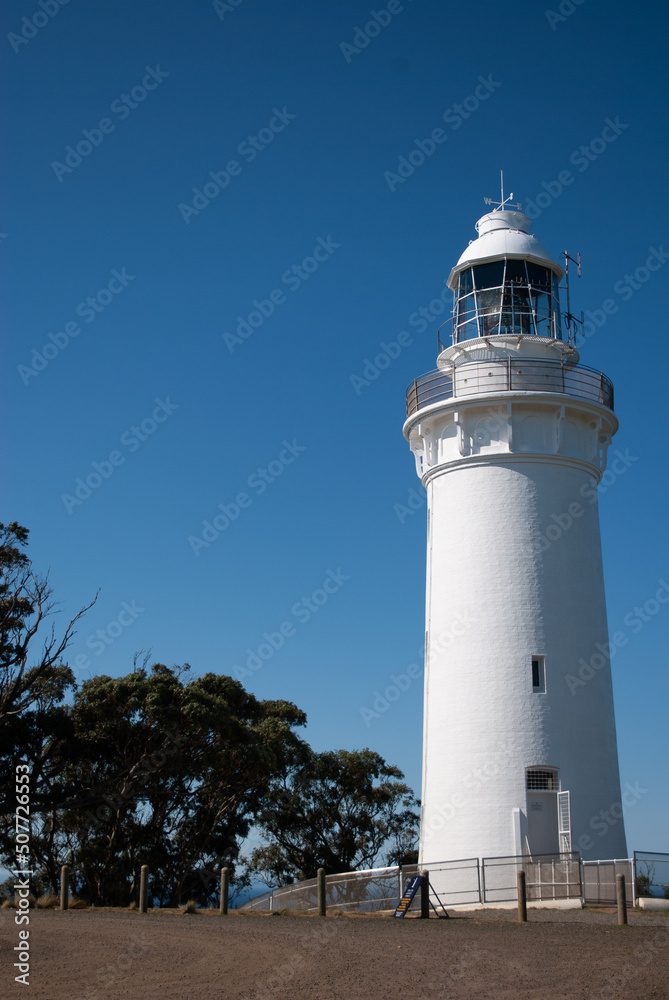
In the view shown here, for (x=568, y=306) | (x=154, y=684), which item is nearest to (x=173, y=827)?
(x=154, y=684)

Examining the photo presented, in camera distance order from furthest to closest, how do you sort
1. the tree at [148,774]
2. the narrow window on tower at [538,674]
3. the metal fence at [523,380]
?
the tree at [148,774], the metal fence at [523,380], the narrow window on tower at [538,674]

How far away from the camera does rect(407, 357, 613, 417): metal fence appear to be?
81.8ft

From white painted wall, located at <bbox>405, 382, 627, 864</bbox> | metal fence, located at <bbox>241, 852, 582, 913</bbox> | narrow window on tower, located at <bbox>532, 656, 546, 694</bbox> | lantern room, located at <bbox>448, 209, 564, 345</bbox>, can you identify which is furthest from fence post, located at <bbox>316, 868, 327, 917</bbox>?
lantern room, located at <bbox>448, 209, 564, 345</bbox>

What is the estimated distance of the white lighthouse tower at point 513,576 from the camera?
73.0 feet

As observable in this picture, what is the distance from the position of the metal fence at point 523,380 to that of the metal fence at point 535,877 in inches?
421

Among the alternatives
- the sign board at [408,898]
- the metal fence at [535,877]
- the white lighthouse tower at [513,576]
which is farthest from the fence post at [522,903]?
the white lighthouse tower at [513,576]

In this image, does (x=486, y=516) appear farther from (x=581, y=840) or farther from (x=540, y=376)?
(x=581, y=840)

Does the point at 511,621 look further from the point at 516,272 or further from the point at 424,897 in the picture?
the point at 516,272

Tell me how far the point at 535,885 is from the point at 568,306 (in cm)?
1415

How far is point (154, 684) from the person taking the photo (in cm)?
3031

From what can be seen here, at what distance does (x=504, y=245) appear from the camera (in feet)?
84.9

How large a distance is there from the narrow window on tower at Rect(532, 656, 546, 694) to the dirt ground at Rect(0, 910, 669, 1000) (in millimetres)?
5521

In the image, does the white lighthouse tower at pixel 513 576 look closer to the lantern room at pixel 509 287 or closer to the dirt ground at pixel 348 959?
the lantern room at pixel 509 287

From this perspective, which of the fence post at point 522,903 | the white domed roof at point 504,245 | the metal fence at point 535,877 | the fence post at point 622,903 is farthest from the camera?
the white domed roof at point 504,245
